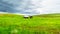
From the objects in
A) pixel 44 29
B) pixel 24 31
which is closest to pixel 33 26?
pixel 44 29

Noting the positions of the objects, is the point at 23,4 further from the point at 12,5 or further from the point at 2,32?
the point at 2,32

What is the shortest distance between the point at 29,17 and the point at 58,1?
0.47 meters

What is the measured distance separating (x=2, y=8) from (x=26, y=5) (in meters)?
0.33

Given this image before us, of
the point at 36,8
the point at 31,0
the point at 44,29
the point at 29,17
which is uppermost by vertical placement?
the point at 31,0

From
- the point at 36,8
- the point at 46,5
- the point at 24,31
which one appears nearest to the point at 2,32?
the point at 24,31

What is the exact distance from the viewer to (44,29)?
70.1 inches

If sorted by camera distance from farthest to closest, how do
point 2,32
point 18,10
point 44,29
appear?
point 18,10 < point 44,29 < point 2,32

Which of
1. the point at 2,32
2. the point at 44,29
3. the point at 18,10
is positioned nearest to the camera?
the point at 2,32

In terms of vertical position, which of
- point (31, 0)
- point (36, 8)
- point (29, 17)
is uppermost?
point (31, 0)

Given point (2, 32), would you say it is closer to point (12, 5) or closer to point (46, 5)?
point (12, 5)

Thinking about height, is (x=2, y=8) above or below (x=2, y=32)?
above

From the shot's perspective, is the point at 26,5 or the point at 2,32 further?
the point at 26,5

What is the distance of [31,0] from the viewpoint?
75.7 inches

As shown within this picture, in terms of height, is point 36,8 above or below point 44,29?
above
